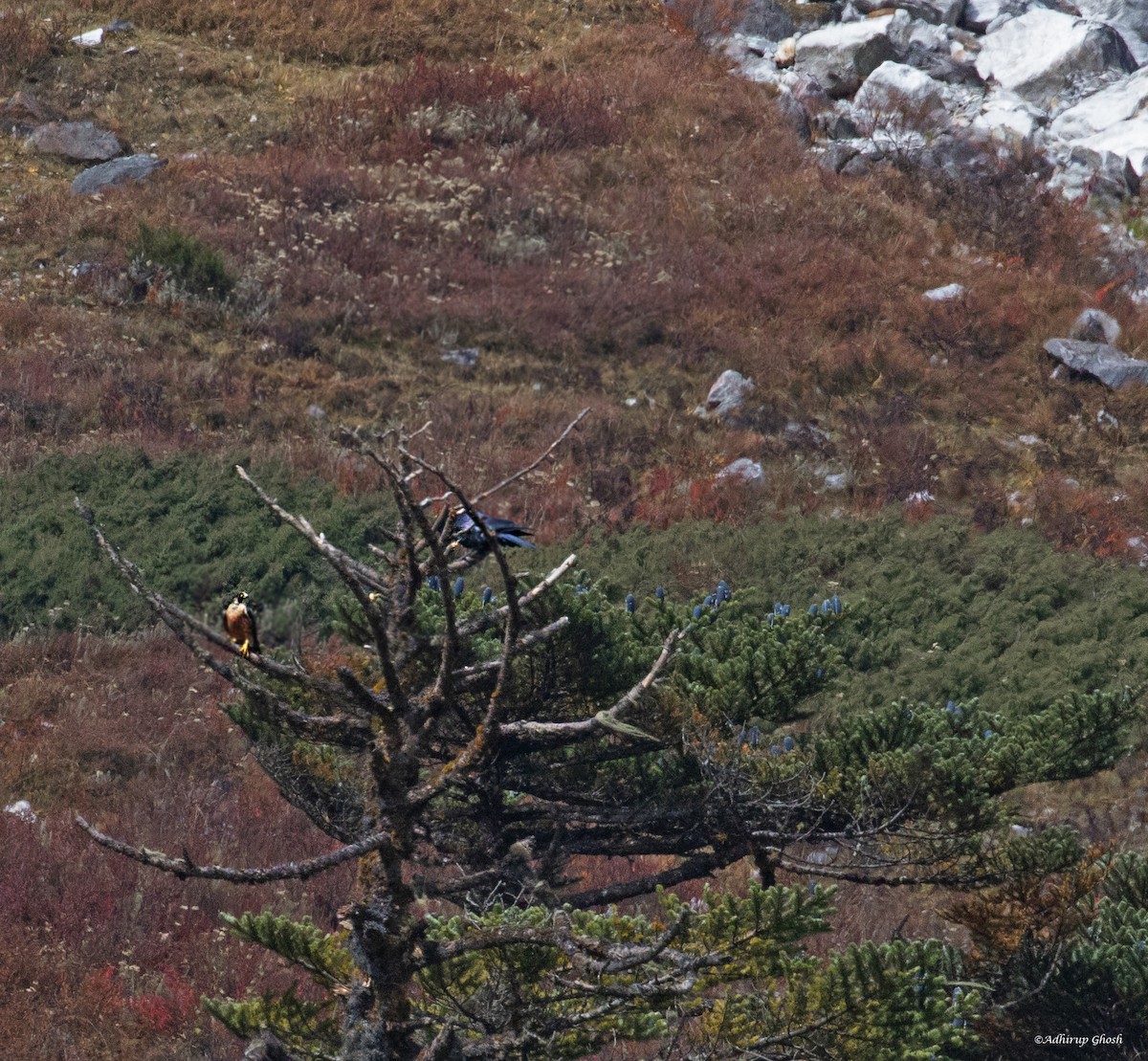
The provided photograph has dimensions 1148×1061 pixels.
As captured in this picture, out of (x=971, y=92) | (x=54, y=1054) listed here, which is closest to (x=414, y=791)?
(x=54, y=1054)

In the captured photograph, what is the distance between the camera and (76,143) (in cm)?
1841

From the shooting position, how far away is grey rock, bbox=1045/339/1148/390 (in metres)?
16.1

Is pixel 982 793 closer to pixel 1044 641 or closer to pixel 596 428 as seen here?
pixel 1044 641

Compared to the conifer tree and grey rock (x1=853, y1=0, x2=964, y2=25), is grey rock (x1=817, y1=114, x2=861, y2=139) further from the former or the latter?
the conifer tree

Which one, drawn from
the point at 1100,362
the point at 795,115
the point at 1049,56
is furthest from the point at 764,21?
the point at 1100,362

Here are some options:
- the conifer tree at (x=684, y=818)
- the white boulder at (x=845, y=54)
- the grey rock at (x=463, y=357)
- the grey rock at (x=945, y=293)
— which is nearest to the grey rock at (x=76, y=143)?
the grey rock at (x=463, y=357)

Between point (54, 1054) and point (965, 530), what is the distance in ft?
29.1

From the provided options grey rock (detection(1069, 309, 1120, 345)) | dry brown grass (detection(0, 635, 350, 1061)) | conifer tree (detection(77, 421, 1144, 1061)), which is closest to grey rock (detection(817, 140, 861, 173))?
grey rock (detection(1069, 309, 1120, 345))

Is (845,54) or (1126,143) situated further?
(845,54)

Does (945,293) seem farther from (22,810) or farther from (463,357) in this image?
(22,810)

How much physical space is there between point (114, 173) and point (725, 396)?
8390mm

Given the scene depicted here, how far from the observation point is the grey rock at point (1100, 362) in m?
16.1

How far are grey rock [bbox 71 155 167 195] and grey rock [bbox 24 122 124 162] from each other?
0.33 meters

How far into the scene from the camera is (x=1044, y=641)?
10.5 m
